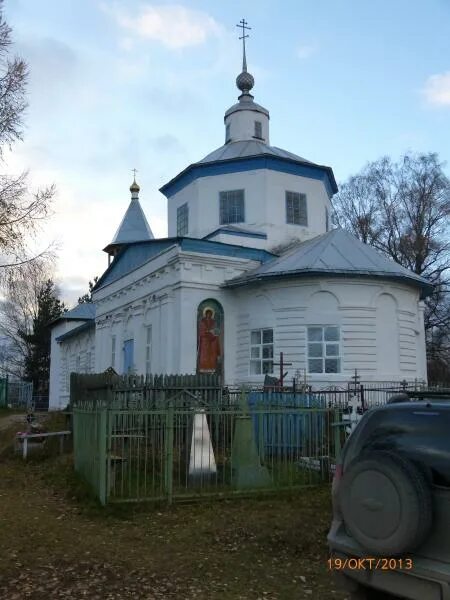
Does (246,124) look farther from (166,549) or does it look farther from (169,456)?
(166,549)

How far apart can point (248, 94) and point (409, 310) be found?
15425 millimetres

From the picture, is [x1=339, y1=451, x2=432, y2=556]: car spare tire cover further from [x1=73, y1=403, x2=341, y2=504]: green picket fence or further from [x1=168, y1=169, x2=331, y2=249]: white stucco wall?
[x1=168, y1=169, x2=331, y2=249]: white stucco wall

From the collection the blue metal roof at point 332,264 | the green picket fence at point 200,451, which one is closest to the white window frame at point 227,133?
the blue metal roof at point 332,264

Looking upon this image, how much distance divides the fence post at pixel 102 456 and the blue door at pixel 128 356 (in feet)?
51.7

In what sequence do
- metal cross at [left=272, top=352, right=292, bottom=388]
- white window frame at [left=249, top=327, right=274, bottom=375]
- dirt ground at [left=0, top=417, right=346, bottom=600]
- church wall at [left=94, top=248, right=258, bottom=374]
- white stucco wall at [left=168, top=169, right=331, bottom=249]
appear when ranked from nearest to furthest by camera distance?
dirt ground at [left=0, top=417, right=346, bottom=600]
metal cross at [left=272, top=352, right=292, bottom=388]
white window frame at [left=249, top=327, right=274, bottom=375]
church wall at [left=94, top=248, right=258, bottom=374]
white stucco wall at [left=168, top=169, right=331, bottom=249]

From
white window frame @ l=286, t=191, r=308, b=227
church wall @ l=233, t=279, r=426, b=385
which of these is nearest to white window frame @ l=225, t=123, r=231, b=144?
white window frame @ l=286, t=191, r=308, b=227

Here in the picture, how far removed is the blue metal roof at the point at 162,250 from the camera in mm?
21078

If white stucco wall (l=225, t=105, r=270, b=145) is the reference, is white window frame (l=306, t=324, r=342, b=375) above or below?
below

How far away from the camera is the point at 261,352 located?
813 inches

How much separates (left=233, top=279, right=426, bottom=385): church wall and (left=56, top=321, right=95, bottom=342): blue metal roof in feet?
53.6

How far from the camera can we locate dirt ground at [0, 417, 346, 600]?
588 centimetres

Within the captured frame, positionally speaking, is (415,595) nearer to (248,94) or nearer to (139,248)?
(139,248)

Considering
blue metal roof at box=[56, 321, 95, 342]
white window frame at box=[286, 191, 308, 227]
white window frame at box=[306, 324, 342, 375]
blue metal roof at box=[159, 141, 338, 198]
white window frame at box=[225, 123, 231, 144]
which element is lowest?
white window frame at box=[306, 324, 342, 375]

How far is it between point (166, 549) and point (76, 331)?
32138 millimetres
